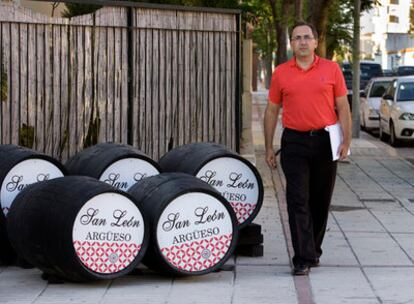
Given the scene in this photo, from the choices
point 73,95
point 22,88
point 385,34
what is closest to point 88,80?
point 73,95

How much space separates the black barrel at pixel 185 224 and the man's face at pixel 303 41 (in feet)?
4.33

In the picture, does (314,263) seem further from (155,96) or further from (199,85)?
(199,85)

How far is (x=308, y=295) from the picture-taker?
7934 millimetres

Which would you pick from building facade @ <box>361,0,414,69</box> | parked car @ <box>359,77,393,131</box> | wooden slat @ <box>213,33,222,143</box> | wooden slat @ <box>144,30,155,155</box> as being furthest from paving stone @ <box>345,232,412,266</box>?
building facade @ <box>361,0,414,69</box>

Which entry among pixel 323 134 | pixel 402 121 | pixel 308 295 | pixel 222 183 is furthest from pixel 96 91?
pixel 402 121

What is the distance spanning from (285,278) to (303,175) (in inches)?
32.5

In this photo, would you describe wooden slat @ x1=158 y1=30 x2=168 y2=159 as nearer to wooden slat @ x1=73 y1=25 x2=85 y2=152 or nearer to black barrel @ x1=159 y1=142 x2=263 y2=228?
wooden slat @ x1=73 y1=25 x2=85 y2=152

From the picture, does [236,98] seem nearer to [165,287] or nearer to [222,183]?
[222,183]

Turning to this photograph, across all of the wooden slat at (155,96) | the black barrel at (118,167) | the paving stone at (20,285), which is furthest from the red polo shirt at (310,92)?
the wooden slat at (155,96)

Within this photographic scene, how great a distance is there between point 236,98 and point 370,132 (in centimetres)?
1642

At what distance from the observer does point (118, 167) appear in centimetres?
927

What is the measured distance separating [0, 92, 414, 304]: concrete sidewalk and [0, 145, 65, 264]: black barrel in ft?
0.89

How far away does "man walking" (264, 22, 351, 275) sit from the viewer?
8672mm

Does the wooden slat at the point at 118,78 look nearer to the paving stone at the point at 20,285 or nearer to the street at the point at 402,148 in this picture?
the paving stone at the point at 20,285
